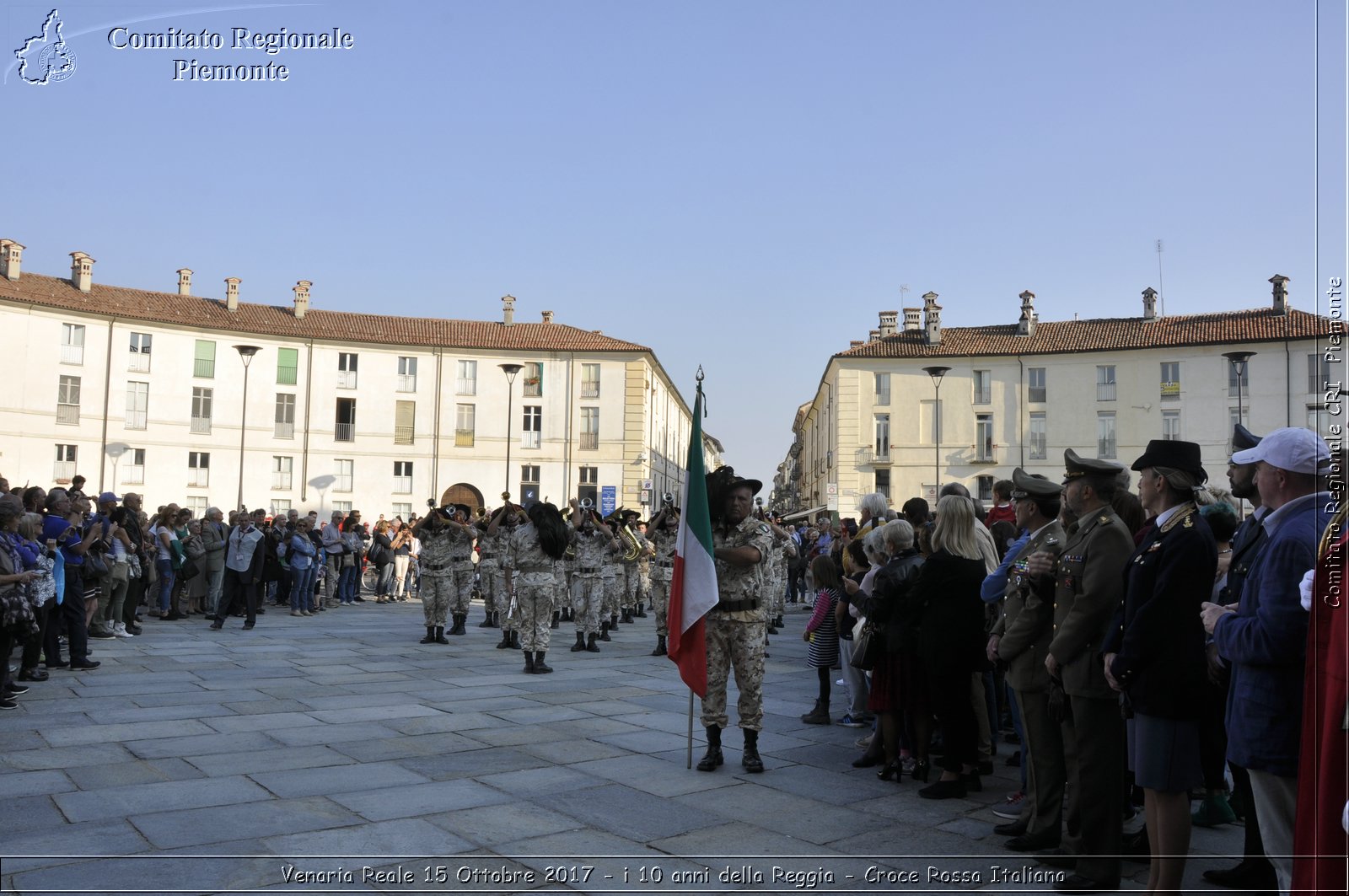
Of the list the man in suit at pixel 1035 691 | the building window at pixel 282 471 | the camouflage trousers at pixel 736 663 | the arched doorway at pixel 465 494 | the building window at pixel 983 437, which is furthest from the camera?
the building window at pixel 983 437

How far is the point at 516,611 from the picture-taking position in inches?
477

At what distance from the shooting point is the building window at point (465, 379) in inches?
1939

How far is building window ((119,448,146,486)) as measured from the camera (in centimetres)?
4341

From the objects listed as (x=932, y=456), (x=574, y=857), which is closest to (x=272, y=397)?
(x=932, y=456)

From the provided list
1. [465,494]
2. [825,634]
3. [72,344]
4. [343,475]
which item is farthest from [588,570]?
[72,344]

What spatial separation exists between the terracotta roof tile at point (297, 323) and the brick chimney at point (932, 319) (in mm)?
15207

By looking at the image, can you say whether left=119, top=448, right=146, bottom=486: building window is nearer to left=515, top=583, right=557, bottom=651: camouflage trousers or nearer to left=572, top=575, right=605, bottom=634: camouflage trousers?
left=572, top=575, right=605, bottom=634: camouflage trousers

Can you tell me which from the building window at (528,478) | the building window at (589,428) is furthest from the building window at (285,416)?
the building window at (589,428)

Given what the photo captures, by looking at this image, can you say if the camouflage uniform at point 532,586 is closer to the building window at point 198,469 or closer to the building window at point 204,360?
the building window at point 198,469

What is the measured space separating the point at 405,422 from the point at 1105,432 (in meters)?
34.9

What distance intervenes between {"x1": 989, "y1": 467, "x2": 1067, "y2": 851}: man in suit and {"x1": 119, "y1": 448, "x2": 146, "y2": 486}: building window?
46.1 m

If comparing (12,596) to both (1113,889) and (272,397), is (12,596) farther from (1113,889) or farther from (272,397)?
(272,397)

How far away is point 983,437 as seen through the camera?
165 feet

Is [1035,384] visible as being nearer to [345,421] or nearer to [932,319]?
[932,319]
